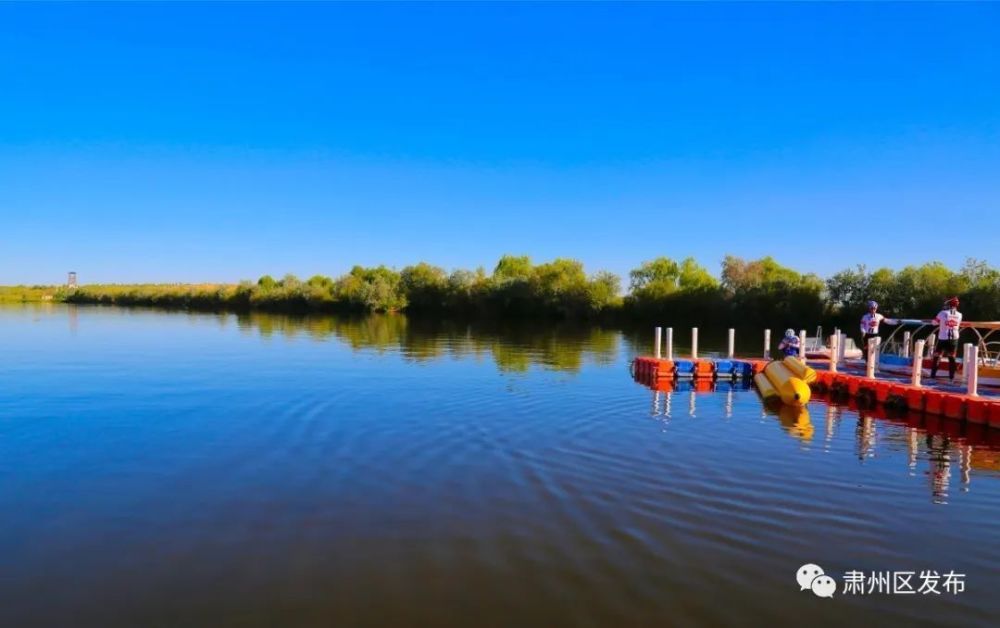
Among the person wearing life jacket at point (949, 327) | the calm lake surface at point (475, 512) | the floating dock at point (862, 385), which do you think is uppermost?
the person wearing life jacket at point (949, 327)

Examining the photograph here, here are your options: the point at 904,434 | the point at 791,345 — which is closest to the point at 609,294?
the point at 791,345

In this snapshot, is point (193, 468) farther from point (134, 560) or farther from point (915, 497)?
point (915, 497)

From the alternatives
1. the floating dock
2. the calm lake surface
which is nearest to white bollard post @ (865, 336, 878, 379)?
the floating dock

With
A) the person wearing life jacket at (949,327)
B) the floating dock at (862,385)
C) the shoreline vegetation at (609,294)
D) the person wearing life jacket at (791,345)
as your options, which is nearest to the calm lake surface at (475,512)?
the floating dock at (862,385)

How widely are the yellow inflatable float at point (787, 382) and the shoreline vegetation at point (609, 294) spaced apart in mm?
35005

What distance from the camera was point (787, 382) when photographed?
17.3m

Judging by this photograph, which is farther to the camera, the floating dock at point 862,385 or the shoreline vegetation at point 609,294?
the shoreline vegetation at point 609,294

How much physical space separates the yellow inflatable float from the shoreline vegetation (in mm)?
35005

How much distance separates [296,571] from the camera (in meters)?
6.37

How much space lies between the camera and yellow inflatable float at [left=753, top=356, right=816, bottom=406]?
55.9 ft

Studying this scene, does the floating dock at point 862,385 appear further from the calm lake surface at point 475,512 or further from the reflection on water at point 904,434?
the calm lake surface at point 475,512

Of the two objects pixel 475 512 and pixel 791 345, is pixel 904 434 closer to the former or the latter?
pixel 791 345

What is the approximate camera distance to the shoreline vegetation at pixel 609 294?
50.1m

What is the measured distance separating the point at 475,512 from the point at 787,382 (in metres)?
12.1
